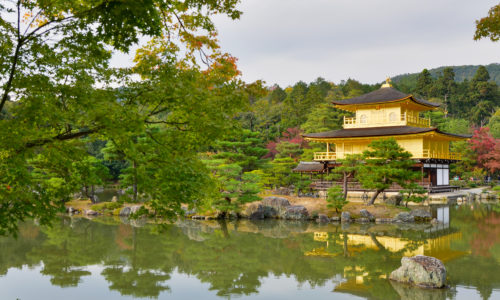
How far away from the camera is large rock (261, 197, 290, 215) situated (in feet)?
59.1

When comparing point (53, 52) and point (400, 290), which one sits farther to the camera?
point (400, 290)

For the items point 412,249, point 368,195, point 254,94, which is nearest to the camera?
point 254,94

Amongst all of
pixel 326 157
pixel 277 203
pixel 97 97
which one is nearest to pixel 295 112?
pixel 326 157

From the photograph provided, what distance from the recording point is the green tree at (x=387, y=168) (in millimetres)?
16531

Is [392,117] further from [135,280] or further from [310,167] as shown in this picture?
[135,280]

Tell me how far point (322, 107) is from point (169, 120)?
33.9 metres

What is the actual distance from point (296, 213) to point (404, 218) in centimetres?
445

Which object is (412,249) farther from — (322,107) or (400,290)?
(322,107)

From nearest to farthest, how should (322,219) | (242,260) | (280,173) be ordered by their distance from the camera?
1. (242,260)
2. (322,219)
3. (280,173)

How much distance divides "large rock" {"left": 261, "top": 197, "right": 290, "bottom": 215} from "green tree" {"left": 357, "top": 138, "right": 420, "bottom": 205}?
143 inches

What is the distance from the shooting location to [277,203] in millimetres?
18266

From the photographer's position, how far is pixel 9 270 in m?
9.42

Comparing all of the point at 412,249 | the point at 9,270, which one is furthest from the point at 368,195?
the point at 9,270

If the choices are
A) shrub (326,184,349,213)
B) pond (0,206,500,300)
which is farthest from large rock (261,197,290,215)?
pond (0,206,500,300)
